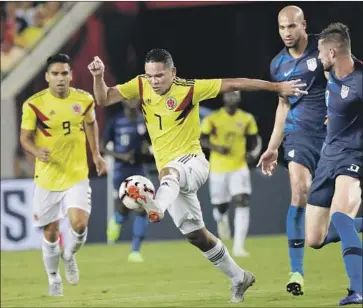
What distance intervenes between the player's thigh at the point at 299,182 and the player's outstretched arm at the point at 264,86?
0.95 metres

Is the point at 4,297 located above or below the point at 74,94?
below

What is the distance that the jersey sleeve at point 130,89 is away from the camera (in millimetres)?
9305

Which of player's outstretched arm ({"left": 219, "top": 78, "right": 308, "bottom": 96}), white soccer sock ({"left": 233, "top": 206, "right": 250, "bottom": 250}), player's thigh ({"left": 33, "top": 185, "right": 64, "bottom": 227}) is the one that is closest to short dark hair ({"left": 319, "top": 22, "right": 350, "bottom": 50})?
player's outstretched arm ({"left": 219, "top": 78, "right": 308, "bottom": 96})

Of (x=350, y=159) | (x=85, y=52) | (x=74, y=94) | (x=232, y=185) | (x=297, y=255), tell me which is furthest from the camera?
(x=85, y=52)

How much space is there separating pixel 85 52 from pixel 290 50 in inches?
401

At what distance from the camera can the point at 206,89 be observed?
30.3ft

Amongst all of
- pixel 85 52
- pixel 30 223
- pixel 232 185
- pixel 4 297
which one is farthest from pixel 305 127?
pixel 85 52

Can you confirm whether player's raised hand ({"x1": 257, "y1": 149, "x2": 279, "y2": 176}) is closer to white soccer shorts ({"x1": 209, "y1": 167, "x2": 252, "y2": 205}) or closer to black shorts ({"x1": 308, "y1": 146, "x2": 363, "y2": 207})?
black shorts ({"x1": 308, "y1": 146, "x2": 363, "y2": 207})

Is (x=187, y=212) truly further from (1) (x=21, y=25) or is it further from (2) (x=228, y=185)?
(1) (x=21, y=25)

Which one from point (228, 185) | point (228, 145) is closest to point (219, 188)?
point (228, 185)

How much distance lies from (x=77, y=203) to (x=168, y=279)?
1973 mm

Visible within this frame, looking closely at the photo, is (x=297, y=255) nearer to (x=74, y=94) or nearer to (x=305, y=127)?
(x=305, y=127)

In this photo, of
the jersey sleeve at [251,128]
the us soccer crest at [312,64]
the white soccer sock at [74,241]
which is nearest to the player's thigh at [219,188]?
the jersey sleeve at [251,128]

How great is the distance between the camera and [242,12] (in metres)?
20.4
